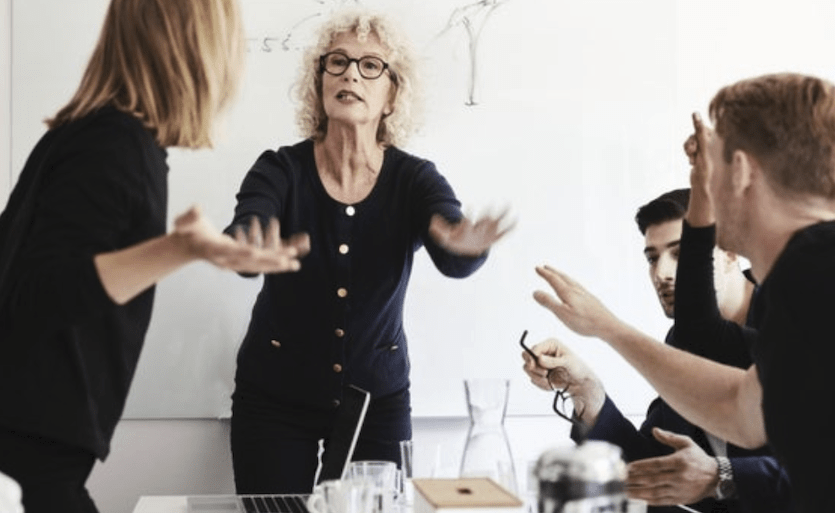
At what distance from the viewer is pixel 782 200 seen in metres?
1.65

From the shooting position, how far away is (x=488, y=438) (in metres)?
1.62

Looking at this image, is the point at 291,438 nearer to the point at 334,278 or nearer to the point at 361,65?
the point at 334,278

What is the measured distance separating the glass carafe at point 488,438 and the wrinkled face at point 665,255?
1317 millimetres

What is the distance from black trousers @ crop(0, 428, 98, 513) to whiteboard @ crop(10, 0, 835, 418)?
1.80 metres

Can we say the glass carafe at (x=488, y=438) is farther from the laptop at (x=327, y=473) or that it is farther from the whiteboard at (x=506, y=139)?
the whiteboard at (x=506, y=139)

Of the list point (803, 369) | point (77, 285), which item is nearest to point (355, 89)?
point (77, 285)

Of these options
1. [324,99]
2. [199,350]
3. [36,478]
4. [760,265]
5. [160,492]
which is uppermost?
[324,99]

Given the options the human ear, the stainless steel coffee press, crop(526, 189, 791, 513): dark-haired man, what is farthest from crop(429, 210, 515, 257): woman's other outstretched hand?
the stainless steel coffee press

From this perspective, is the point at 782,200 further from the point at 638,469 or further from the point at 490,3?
the point at 490,3

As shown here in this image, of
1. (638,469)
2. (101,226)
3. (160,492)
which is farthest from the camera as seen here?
(160,492)

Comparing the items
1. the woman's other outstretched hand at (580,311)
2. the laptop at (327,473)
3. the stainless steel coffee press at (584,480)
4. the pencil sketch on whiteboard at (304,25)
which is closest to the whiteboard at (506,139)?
the pencil sketch on whiteboard at (304,25)

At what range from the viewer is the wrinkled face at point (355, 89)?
111 inches

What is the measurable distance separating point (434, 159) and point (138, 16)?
1875 millimetres

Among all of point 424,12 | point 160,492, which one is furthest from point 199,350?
point 424,12
